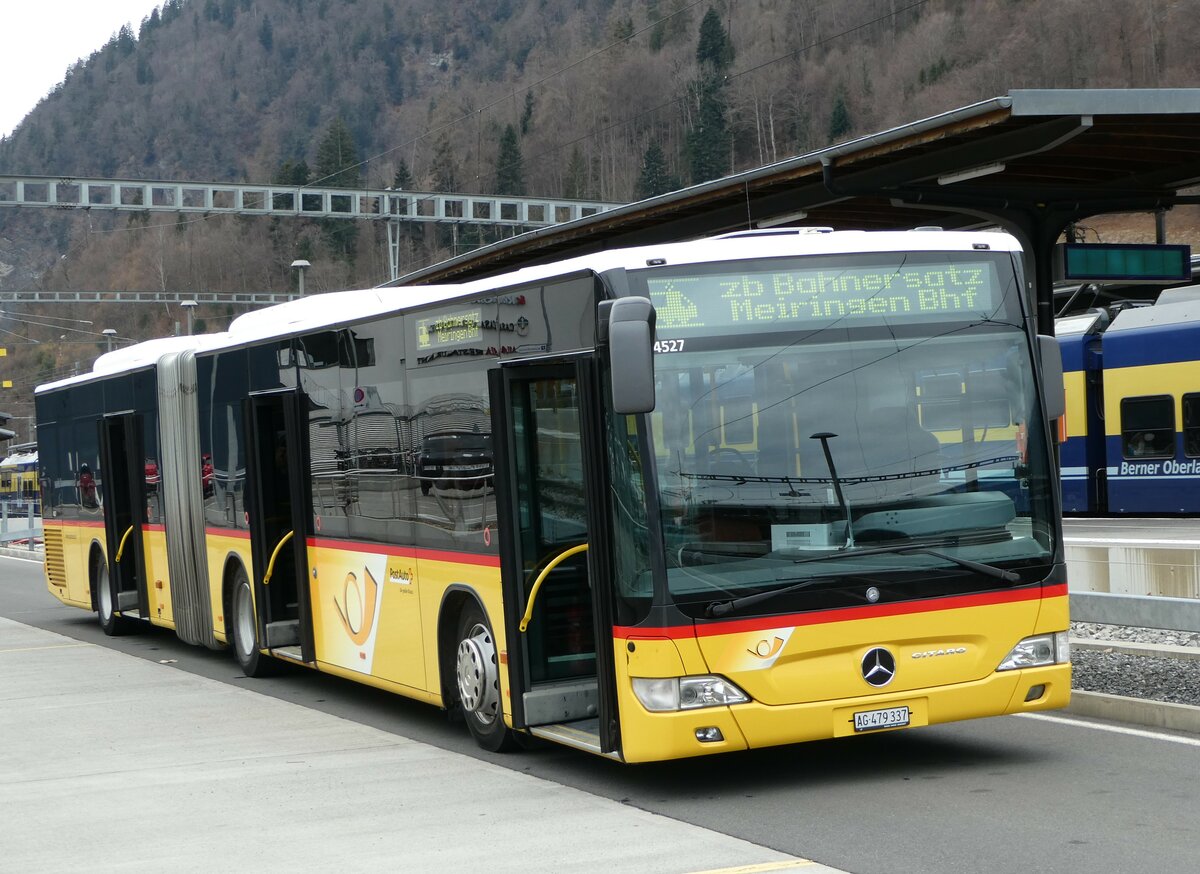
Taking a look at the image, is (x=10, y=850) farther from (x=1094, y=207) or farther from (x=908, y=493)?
(x=1094, y=207)

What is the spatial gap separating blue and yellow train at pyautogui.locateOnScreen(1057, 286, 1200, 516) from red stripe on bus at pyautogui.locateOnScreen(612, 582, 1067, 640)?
63.8 ft

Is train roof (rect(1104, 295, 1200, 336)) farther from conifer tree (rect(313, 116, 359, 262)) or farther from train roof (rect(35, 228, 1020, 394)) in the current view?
conifer tree (rect(313, 116, 359, 262))

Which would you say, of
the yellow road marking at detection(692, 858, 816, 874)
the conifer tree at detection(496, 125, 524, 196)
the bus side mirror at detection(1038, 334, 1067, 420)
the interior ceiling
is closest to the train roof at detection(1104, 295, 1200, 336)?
the interior ceiling

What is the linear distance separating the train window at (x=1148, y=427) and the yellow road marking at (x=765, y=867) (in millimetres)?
22518

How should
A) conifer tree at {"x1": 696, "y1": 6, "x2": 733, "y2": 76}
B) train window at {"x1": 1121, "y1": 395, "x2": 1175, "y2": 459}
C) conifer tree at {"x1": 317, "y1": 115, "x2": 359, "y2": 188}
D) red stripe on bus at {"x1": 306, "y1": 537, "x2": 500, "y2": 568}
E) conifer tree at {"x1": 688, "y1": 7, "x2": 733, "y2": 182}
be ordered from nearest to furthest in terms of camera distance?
red stripe on bus at {"x1": 306, "y1": 537, "x2": 500, "y2": 568}
train window at {"x1": 1121, "y1": 395, "x2": 1175, "y2": 459}
conifer tree at {"x1": 688, "y1": 7, "x2": 733, "y2": 182}
conifer tree at {"x1": 696, "y1": 6, "x2": 733, "y2": 76}
conifer tree at {"x1": 317, "y1": 115, "x2": 359, "y2": 188}

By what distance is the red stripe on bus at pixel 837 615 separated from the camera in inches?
324

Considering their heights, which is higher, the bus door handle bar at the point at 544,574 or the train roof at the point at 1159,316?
the train roof at the point at 1159,316

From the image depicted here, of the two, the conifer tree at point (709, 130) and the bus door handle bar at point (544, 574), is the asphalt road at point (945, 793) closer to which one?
the bus door handle bar at point (544, 574)

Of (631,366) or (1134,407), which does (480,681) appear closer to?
(631,366)

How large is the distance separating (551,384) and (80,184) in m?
36.4

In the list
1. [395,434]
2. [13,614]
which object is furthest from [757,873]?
[13,614]

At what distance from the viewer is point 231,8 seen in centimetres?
16562

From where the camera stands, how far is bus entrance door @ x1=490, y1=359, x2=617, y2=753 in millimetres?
9273

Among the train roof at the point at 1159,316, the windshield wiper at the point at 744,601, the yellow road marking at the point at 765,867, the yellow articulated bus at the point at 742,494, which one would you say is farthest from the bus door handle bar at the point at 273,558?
the train roof at the point at 1159,316
